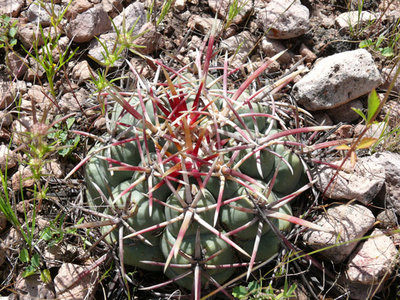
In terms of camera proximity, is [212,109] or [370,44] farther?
[370,44]

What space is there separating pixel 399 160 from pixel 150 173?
3.97 ft

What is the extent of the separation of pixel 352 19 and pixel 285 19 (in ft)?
1.41

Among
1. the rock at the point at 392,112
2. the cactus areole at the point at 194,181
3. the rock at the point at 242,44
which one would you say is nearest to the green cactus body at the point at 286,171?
the cactus areole at the point at 194,181

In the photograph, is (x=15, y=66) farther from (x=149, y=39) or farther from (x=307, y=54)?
(x=307, y=54)

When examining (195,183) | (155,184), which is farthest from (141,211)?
(195,183)

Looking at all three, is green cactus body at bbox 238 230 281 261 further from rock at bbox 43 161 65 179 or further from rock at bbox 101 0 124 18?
rock at bbox 101 0 124 18

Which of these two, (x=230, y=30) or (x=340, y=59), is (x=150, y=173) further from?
(x=230, y=30)

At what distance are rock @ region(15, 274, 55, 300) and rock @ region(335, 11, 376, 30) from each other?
7.05ft

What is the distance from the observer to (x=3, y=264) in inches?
78.7

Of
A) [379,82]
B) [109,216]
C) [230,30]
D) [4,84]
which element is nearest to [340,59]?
[379,82]

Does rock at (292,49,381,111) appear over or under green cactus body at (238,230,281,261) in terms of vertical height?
over

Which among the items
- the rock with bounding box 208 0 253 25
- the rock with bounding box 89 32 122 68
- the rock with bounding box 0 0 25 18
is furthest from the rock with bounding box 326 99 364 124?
the rock with bounding box 0 0 25 18

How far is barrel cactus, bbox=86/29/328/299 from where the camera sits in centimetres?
156

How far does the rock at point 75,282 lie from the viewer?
1858mm
